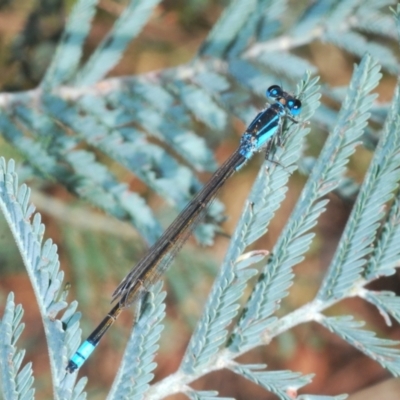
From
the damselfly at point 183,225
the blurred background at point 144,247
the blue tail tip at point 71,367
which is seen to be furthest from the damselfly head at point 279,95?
the blue tail tip at point 71,367

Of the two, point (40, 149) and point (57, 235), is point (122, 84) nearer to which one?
point (40, 149)

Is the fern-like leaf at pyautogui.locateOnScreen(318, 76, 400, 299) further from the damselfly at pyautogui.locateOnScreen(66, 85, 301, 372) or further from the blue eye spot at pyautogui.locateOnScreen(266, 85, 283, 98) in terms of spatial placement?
the blue eye spot at pyautogui.locateOnScreen(266, 85, 283, 98)

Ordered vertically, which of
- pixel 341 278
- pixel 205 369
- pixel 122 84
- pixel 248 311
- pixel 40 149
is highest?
pixel 122 84

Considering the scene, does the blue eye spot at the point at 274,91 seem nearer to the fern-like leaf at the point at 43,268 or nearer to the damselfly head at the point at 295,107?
the damselfly head at the point at 295,107

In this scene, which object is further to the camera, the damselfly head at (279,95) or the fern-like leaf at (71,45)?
the fern-like leaf at (71,45)

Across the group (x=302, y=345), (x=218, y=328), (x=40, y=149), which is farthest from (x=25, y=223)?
(x=302, y=345)

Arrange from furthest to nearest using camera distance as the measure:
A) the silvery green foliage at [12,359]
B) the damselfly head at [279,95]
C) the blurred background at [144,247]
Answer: the blurred background at [144,247] → the damselfly head at [279,95] → the silvery green foliage at [12,359]

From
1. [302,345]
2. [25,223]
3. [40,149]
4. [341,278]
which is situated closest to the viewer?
[25,223]
